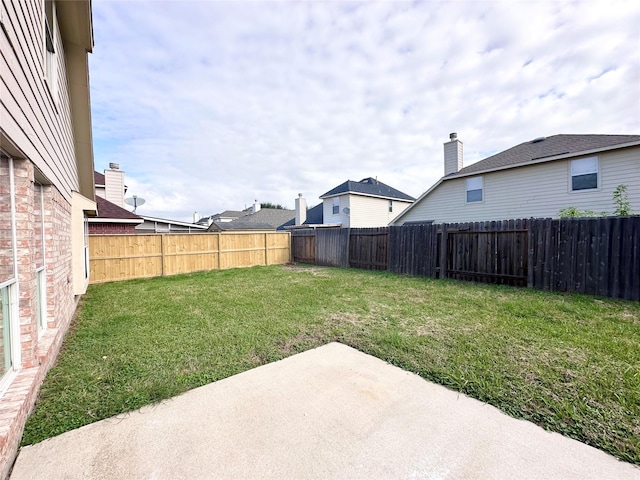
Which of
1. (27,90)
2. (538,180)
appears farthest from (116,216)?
(538,180)

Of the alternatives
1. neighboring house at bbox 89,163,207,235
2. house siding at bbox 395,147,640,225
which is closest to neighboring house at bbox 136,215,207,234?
neighboring house at bbox 89,163,207,235

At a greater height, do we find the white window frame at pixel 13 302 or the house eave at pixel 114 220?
the house eave at pixel 114 220

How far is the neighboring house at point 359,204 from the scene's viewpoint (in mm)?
21438

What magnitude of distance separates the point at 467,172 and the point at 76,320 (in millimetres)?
13988

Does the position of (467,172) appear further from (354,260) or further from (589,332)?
(589,332)

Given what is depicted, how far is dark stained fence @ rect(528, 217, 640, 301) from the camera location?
5.70 meters

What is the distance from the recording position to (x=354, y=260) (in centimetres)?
1191

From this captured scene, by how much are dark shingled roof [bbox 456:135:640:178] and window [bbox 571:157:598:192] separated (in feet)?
1.41

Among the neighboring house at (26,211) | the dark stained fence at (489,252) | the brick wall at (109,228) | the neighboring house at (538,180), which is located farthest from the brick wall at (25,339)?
the neighboring house at (538,180)

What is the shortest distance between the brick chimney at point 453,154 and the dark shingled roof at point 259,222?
59.4 ft

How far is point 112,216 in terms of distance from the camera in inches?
444

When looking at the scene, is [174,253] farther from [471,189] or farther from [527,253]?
[471,189]

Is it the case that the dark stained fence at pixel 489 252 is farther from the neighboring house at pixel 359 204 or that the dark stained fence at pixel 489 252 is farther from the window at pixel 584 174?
the neighboring house at pixel 359 204

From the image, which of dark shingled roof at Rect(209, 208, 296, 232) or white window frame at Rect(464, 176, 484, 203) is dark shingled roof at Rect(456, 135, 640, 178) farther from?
dark shingled roof at Rect(209, 208, 296, 232)
